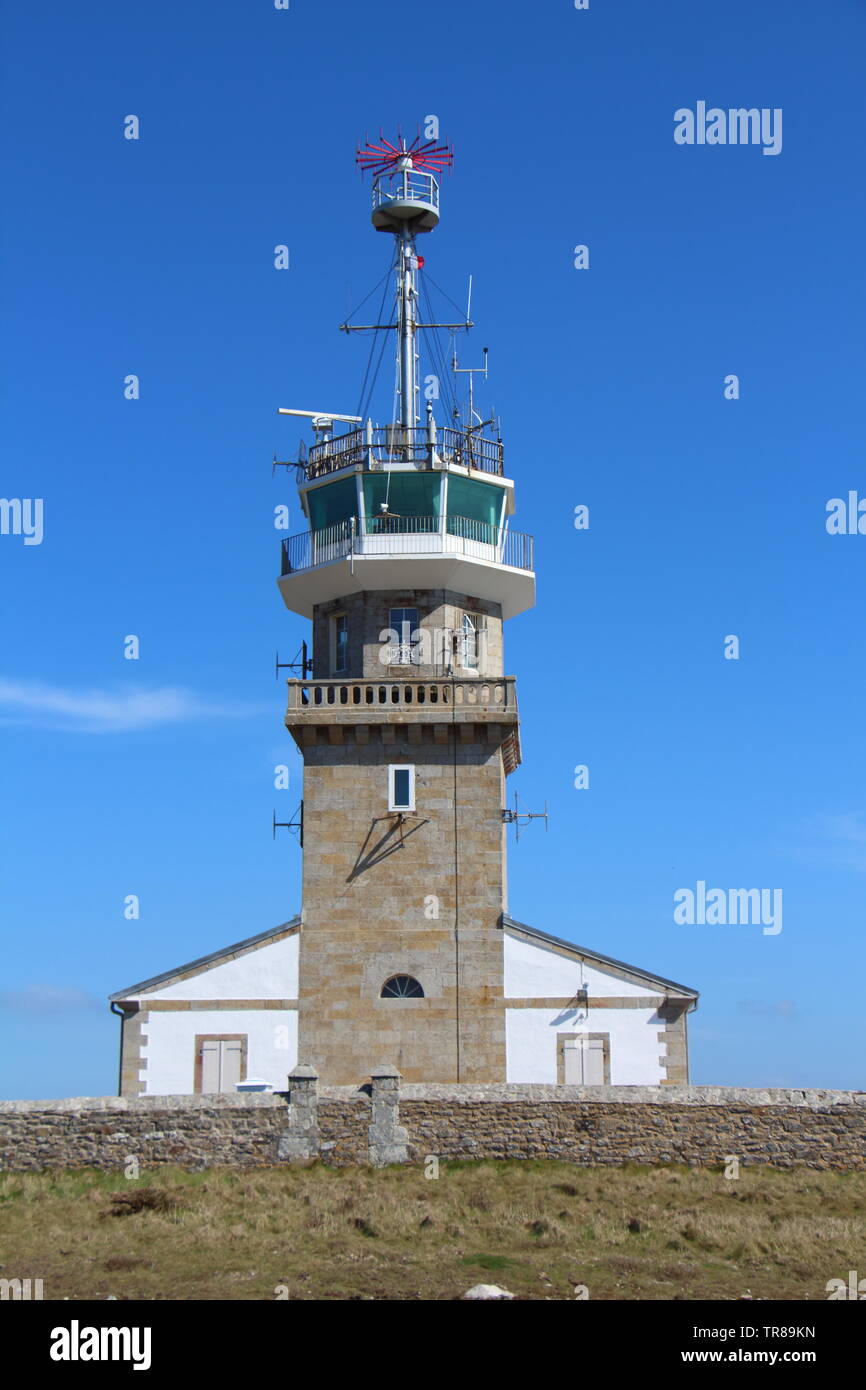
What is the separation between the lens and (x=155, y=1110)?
25594 mm

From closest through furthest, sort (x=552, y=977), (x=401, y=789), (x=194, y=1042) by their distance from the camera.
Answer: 1. (x=194, y=1042)
2. (x=552, y=977)
3. (x=401, y=789)

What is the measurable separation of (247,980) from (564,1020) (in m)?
6.53

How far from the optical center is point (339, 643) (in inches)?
1359

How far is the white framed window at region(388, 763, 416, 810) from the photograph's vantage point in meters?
32.1

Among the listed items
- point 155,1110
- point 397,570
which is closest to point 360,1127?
point 155,1110

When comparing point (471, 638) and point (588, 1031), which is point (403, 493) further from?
point (588, 1031)

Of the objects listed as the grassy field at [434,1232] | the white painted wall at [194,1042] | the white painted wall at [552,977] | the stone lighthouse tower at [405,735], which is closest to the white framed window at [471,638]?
the stone lighthouse tower at [405,735]

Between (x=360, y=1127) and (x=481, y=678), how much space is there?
34.3 ft

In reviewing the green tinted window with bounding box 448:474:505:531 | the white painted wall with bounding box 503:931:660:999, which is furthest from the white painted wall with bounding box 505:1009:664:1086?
the green tinted window with bounding box 448:474:505:531

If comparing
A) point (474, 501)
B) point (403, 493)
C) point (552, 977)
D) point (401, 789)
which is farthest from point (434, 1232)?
point (474, 501)

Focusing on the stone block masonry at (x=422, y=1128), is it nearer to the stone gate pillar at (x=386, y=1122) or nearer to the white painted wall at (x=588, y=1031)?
the stone gate pillar at (x=386, y=1122)

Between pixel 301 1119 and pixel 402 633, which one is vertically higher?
pixel 402 633

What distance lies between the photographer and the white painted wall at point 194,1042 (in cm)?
3053
